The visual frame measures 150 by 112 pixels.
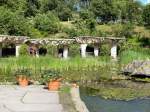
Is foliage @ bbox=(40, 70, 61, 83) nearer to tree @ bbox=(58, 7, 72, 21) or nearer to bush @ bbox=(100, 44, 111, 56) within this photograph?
bush @ bbox=(100, 44, 111, 56)

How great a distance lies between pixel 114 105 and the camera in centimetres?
1534

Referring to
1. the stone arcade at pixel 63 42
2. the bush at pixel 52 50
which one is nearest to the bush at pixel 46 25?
the stone arcade at pixel 63 42

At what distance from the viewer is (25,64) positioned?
25.9 meters

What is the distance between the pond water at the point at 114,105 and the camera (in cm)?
1438

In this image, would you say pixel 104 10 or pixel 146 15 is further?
pixel 104 10

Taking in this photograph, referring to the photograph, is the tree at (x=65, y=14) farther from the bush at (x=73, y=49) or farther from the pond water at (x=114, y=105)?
the pond water at (x=114, y=105)

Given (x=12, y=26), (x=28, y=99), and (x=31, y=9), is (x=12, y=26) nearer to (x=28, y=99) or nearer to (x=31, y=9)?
(x=31, y=9)

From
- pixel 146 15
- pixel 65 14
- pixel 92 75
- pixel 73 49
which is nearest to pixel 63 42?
pixel 73 49

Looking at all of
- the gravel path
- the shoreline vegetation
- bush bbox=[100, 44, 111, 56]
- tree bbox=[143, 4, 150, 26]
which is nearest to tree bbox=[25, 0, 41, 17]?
tree bbox=[143, 4, 150, 26]

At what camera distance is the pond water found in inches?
566

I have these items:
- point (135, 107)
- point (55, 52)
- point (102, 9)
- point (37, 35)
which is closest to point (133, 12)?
point (102, 9)

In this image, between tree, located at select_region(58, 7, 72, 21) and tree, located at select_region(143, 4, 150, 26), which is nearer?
tree, located at select_region(143, 4, 150, 26)

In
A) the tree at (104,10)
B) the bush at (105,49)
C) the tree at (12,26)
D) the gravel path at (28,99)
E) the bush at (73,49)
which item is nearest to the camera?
the gravel path at (28,99)

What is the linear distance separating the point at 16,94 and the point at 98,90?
4580 millimetres
